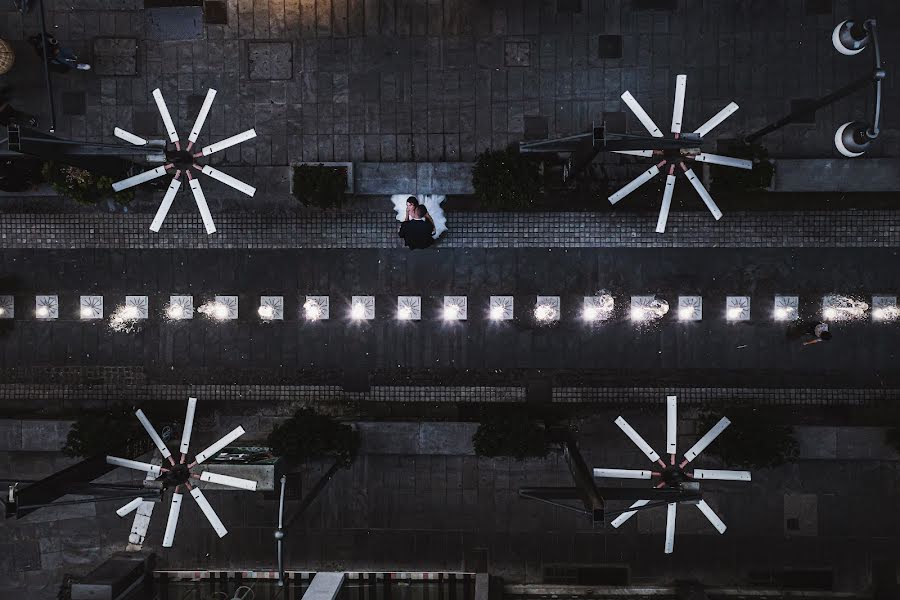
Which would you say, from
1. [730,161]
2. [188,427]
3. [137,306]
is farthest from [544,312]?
[137,306]

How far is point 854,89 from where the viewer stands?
870cm

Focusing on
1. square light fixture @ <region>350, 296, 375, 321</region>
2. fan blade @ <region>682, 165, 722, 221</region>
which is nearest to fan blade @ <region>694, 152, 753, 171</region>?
fan blade @ <region>682, 165, 722, 221</region>

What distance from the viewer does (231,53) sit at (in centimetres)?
1224

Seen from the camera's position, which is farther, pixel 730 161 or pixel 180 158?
pixel 730 161

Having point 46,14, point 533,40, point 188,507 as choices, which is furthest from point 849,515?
point 46,14

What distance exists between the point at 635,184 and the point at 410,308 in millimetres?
5424

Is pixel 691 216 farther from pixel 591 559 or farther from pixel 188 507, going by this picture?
pixel 188 507

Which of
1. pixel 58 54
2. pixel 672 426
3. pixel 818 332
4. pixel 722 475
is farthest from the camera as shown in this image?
pixel 58 54

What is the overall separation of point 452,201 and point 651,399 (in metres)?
6.30

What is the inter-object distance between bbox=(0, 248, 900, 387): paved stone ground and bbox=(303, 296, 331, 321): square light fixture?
185 mm

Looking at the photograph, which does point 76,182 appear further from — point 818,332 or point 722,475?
point 818,332

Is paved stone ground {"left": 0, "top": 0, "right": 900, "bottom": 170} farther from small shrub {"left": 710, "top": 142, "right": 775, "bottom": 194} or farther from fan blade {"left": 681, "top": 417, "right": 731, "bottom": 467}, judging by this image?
fan blade {"left": 681, "top": 417, "right": 731, "bottom": 467}

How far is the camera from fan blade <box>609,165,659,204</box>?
1072cm

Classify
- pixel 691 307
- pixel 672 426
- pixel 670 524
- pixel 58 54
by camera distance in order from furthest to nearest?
1. pixel 691 307
2. pixel 58 54
3. pixel 670 524
4. pixel 672 426
